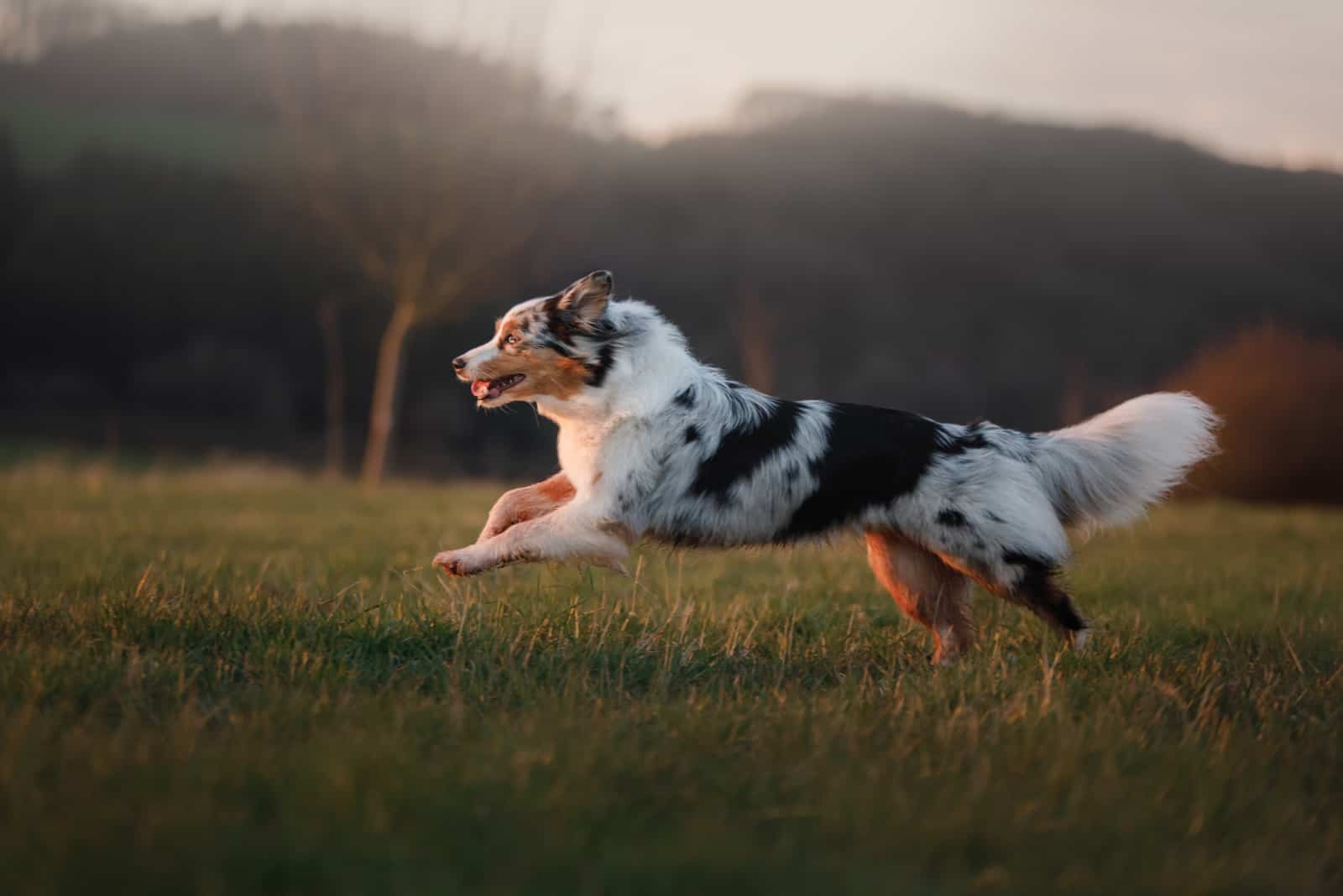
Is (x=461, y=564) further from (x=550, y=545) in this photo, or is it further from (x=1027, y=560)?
(x=1027, y=560)

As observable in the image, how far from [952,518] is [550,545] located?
1.87 metres

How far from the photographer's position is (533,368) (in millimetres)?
5051

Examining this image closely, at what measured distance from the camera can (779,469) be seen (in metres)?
4.93

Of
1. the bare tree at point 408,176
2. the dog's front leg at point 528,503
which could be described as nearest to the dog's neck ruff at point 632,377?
the dog's front leg at point 528,503

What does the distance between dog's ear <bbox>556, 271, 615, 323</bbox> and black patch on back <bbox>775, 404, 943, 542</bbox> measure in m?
1.28

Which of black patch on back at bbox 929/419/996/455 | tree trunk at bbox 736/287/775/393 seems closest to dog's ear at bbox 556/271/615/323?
black patch on back at bbox 929/419/996/455

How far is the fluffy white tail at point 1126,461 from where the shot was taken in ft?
16.7

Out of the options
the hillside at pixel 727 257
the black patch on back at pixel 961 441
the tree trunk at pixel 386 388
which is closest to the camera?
the black patch on back at pixel 961 441

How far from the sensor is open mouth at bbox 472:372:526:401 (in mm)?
5109

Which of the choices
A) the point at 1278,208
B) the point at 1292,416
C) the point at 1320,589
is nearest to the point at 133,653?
the point at 1320,589

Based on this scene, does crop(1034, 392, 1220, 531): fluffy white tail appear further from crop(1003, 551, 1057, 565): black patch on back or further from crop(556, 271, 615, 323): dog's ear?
crop(556, 271, 615, 323): dog's ear

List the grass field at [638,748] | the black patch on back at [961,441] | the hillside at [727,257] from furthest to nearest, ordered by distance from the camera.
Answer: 1. the hillside at [727,257]
2. the black patch on back at [961,441]
3. the grass field at [638,748]

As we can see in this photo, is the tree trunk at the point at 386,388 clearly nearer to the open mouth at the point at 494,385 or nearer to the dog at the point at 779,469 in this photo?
the open mouth at the point at 494,385

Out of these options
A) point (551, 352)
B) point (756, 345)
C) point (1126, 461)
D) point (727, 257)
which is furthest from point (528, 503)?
point (727, 257)
